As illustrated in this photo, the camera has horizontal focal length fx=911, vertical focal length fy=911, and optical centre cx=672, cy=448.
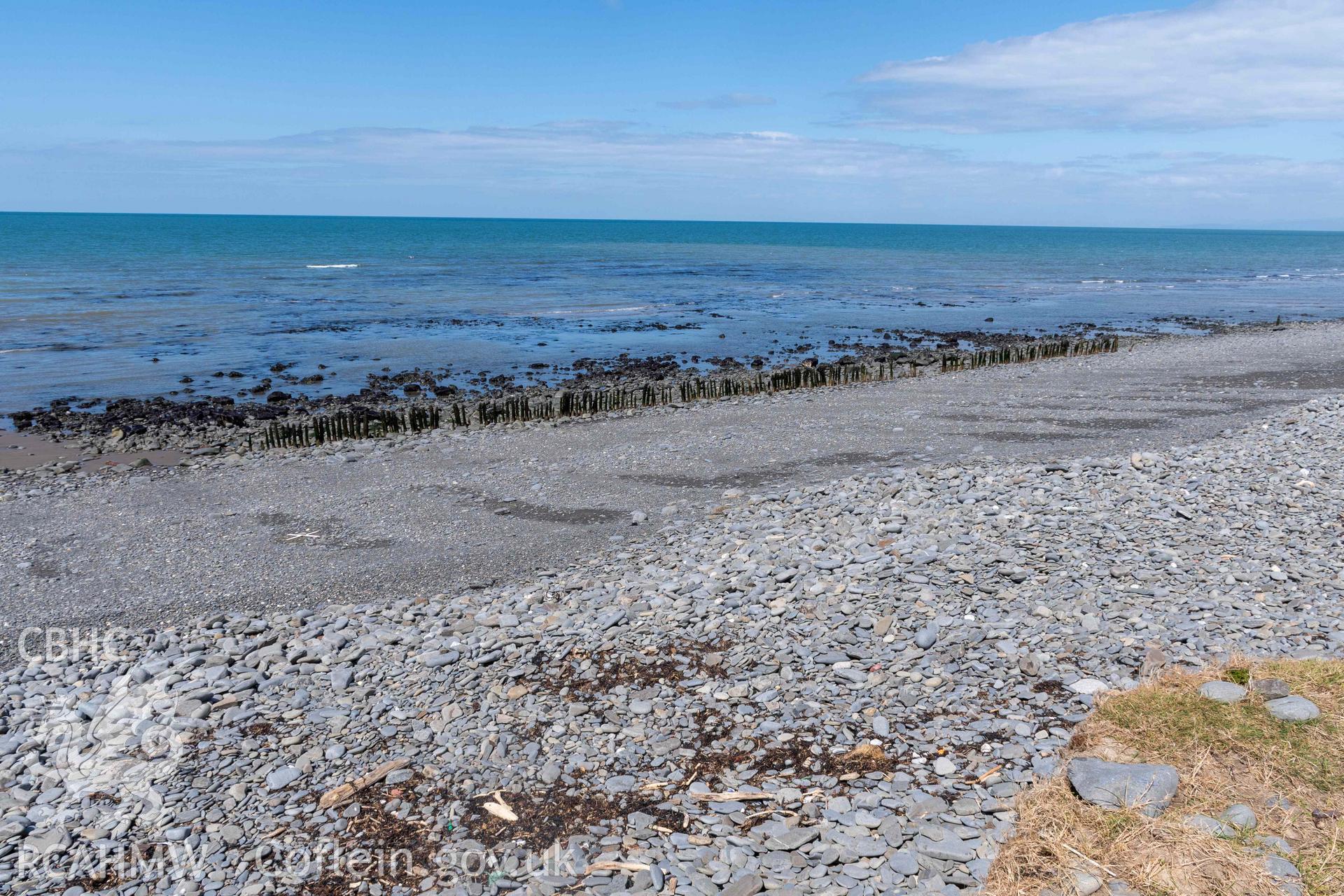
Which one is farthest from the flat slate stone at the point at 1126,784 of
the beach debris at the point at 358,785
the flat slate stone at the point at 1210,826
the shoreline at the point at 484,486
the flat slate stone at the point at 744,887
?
the shoreline at the point at 484,486

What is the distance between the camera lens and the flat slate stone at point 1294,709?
20.8ft

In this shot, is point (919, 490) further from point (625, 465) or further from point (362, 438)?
point (362, 438)

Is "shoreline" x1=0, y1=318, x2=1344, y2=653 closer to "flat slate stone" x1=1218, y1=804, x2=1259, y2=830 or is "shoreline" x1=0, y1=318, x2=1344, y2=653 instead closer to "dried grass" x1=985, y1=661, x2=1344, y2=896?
"dried grass" x1=985, y1=661, x2=1344, y2=896

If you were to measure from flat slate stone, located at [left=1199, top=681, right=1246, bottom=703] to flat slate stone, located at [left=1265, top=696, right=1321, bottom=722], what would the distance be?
0.64ft

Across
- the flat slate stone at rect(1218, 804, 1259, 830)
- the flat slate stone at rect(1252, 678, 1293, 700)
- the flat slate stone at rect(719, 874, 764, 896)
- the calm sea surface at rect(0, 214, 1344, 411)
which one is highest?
the calm sea surface at rect(0, 214, 1344, 411)

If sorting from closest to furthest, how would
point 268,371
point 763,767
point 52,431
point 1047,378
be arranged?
point 763,767 < point 52,431 < point 1047,378 < point 268,371

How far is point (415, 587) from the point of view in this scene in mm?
11055

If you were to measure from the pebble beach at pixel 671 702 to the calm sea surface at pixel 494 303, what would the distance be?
21.1 meters

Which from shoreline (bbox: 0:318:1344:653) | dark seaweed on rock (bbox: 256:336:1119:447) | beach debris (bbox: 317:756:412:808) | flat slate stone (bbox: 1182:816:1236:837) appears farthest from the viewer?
dark seaweed on rock (bbox: 256:336:1119:447)

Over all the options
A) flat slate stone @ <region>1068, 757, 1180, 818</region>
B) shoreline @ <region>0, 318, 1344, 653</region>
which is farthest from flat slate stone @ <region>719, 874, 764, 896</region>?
shoreline @ <region>0, 318, 1344, 653</region>

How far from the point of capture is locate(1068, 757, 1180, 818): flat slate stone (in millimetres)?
5629

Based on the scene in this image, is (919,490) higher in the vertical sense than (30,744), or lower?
higher

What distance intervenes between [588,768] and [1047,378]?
22.9 m

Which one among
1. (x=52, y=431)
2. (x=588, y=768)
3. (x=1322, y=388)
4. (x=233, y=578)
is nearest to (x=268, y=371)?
(x=52, y=431)
